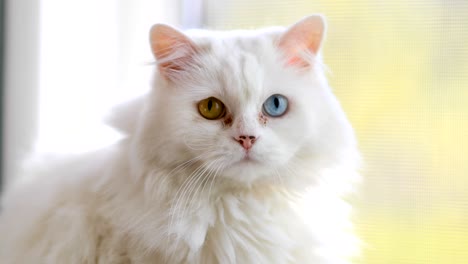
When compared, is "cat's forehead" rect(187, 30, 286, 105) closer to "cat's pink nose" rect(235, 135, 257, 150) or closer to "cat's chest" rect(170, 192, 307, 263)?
"cat's pink nose" rect(235, 135, 257, 150)

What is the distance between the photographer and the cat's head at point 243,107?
108cm

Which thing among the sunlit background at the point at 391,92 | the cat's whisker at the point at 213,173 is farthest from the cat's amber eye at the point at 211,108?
the sunlit background at the point at 391,92

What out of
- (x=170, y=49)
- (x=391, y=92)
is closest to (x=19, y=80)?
(x=170, y=49)

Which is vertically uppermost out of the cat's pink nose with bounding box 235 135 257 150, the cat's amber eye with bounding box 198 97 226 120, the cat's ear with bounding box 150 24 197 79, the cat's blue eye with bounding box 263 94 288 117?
the cat's ear with bounding box 150 24 197 79

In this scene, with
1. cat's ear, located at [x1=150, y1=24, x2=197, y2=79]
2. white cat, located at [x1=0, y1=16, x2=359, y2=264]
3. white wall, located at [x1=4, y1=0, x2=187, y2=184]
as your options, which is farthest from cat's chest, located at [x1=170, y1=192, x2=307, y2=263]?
white wall, located at [x1=4, y1=0, x2=187, y2=184]

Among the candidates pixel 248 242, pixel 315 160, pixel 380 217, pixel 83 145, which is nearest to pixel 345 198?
pixel 380 217

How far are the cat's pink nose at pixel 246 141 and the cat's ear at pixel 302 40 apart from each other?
0.77ft

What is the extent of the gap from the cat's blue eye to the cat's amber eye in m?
0.09

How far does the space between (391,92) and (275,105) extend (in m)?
0.43

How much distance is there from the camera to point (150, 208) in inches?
46.1

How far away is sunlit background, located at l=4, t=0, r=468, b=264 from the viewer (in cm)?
133

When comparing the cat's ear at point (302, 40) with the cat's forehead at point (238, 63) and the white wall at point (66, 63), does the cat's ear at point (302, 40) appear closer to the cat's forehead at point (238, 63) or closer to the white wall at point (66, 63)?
the cat's forehead at point (238, 63)

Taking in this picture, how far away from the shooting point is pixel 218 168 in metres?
1.07

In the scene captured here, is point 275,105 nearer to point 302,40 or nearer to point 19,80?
point 302,40
